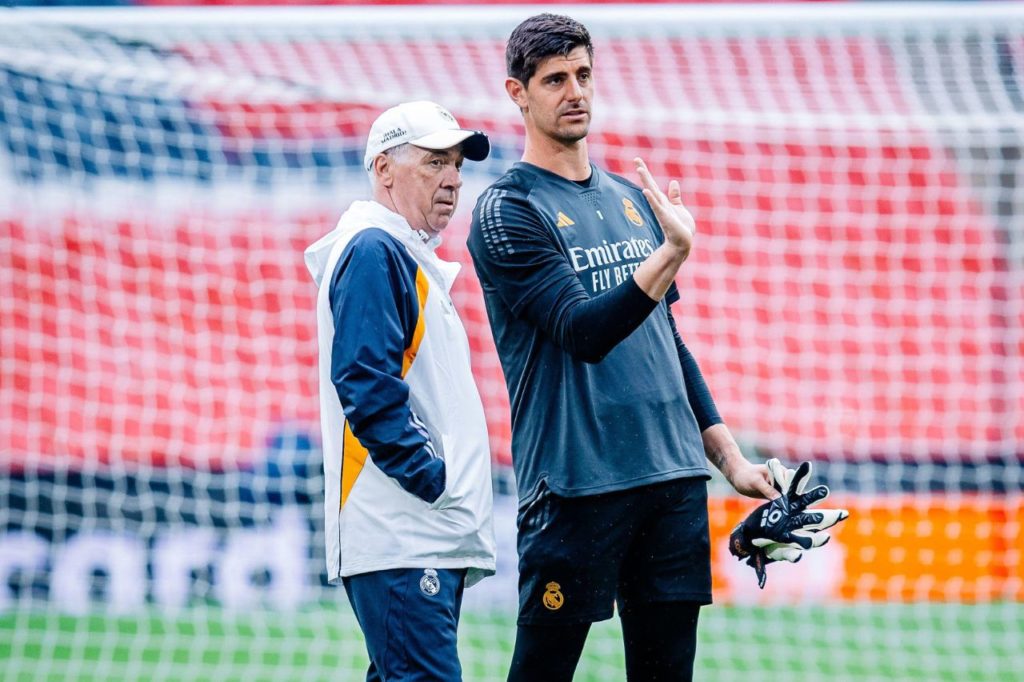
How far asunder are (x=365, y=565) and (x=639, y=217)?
3.18 feet

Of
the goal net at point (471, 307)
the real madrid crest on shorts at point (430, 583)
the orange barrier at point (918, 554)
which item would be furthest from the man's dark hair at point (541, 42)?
the orange barrier at point (918, 554)

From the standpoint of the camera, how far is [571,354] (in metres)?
2.69

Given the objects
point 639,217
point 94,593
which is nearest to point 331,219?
point 94,593

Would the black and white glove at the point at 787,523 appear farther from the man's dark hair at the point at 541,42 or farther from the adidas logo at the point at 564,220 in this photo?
the man's dark hair at the point at 541,42

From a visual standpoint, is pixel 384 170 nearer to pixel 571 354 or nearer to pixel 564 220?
pixel 564 220

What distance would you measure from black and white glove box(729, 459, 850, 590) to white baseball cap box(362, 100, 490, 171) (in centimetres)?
97

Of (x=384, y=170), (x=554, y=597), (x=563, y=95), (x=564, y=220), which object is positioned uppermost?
(x=563, y=95)

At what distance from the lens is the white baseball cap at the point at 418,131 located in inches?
112

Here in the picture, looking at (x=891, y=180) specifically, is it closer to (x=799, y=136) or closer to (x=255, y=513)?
(x=799, y=136)

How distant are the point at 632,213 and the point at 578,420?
1.62 ft

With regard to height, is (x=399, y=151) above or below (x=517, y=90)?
below

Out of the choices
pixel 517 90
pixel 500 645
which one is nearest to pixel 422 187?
pixel 517 90

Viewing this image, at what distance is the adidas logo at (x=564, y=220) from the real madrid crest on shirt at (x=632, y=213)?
0.55 feet

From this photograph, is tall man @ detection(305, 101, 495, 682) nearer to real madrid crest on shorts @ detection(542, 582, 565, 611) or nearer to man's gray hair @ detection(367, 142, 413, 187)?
man's gray hair @ detection(367, 142, 413, 187)
